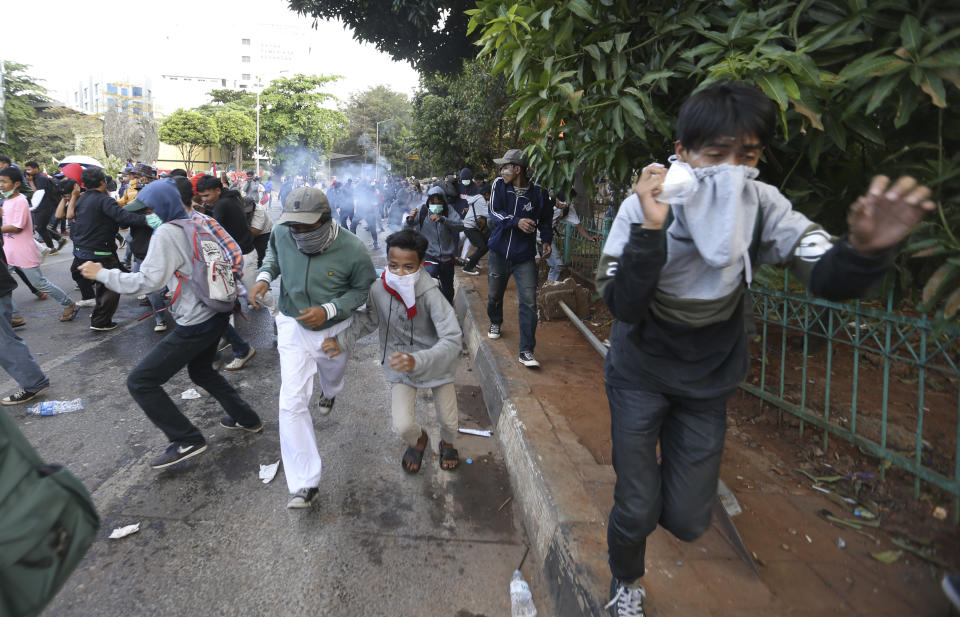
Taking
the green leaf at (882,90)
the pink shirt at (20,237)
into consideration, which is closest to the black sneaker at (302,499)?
the green leaf at (882,90)

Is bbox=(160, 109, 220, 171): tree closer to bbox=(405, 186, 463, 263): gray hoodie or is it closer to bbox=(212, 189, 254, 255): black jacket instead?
bbox=(212, 189, 254, 255): black jacket

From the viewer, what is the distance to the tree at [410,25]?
Result: 8.56m

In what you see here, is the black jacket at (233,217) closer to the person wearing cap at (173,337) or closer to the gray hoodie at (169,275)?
the person wearing cap at (173,337)

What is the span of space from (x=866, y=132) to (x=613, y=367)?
4.37 ft

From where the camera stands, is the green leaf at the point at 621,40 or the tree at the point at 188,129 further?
the tree at the point at 188,129

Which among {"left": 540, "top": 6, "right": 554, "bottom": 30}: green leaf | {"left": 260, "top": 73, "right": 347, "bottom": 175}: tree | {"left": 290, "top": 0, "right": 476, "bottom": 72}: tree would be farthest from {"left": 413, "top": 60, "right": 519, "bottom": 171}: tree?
{"left": 260, "top": 73, "right": 347, "bottom": 175}: tree

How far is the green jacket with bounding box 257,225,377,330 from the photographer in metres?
3.25

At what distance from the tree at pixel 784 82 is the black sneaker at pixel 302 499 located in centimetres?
236

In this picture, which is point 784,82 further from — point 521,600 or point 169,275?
point 169,275

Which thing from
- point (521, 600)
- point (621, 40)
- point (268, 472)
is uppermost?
point (621, 40)

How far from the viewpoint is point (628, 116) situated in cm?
275

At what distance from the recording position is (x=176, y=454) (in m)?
3.59

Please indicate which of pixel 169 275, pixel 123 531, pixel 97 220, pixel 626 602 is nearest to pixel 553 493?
pixel 626 602

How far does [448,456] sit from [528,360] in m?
1.59
